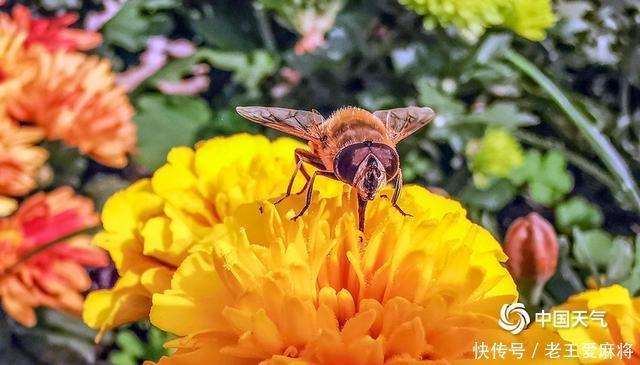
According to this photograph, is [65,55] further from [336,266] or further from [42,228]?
[336,266]

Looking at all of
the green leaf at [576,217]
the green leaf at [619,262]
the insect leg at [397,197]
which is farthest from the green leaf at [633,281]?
the insect leg at [397,197]

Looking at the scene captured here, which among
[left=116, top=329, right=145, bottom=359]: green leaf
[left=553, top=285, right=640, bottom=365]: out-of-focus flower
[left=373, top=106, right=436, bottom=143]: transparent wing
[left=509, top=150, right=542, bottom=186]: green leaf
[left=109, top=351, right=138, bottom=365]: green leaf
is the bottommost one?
[left=109, top=351, right=138, bottom=365]: green leaf

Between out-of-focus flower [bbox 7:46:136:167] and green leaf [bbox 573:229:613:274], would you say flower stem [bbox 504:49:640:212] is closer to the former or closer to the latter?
green leaf [bbox 573:229:613:274]

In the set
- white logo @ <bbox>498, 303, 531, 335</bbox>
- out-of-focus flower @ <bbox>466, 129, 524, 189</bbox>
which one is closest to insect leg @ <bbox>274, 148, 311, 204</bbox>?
white logo @ <bbox>498, 303, 531, 335</bbox>

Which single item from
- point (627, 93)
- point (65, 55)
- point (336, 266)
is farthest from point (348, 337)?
point (627, 93)

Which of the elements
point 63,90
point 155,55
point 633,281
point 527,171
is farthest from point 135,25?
point 633,281

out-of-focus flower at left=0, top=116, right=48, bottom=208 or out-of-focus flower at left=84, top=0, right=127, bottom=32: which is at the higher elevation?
out-of-focus flower at left=84, top=0, right=127, bottom=32

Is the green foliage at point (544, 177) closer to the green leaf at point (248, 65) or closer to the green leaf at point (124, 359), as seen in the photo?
the green leaf at point (248, 65)
